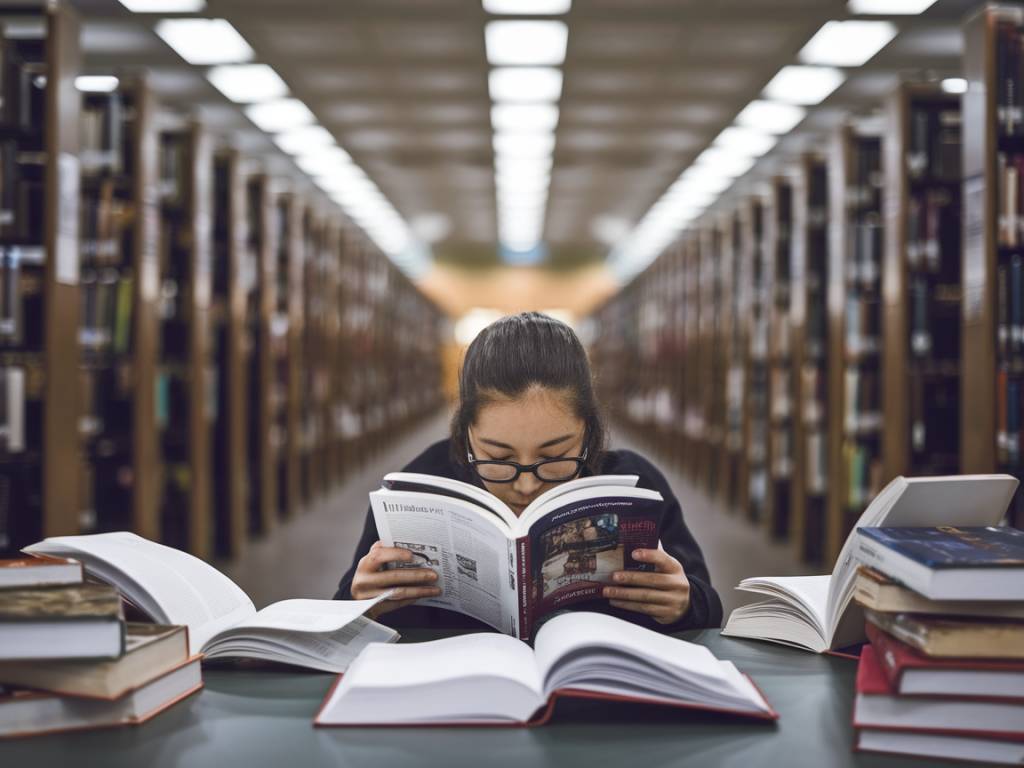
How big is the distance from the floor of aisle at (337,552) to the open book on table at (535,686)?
2701mm

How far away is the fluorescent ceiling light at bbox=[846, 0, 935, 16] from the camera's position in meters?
4.75

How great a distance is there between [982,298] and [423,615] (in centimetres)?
277

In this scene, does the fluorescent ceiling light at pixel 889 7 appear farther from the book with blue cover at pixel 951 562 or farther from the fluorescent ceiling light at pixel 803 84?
the book with blue cover at pixel 951 562

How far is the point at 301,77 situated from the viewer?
612 centimetres

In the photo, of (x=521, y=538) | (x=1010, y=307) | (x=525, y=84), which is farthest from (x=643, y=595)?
(x=525, y=84)

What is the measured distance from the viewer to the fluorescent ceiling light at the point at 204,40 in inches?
203

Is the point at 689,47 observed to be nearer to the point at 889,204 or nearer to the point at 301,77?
the point at 889,204

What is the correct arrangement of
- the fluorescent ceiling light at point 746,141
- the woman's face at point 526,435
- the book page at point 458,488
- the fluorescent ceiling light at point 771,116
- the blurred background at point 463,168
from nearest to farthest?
the book page at point 458,488 < the woman's face at point 526,435 < the blurred background at point 463,168 < the fluorescent ceiling light at point 771,116 < the fluorescent ceiling light at point 746,141

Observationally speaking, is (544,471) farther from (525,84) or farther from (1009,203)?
(525,84)

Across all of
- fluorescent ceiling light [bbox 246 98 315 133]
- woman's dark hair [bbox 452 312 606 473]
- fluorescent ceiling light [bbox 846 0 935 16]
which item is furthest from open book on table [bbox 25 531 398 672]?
fluorescent ceiling light [bbox 246 98 315 133]

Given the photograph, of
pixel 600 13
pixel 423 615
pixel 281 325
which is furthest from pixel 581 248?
pixel 423 615

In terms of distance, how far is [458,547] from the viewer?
1339 millimetres

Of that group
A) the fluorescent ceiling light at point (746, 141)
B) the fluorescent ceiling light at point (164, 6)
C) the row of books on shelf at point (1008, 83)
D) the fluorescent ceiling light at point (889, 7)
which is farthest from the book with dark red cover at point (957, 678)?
the fluorescent ceiling light at point (746, 141)

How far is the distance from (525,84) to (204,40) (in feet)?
6.77
